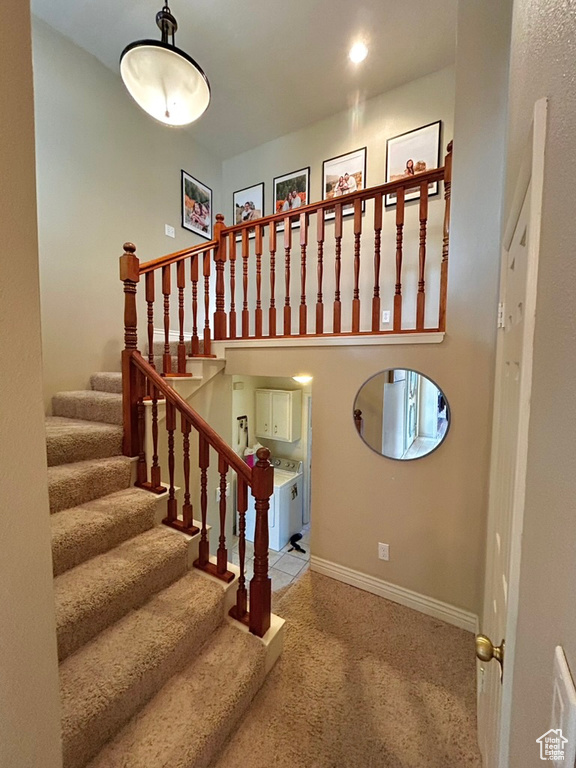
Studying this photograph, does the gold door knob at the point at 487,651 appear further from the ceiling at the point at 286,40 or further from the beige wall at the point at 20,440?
the ceiling at the point at 286,40

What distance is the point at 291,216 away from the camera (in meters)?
2.29

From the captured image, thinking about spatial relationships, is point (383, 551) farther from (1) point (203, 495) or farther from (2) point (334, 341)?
(2) point (334, 341)

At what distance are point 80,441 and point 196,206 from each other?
3.09 m

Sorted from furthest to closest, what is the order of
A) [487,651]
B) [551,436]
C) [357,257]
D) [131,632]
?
1. [357,257]
2. [131,632]
3. [487,651]
4. [551,436]

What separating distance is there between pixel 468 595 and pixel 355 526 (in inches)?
28.1

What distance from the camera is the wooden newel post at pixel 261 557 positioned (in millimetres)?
1461

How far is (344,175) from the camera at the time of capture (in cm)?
313

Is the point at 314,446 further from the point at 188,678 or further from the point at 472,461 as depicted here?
the point at 188,678

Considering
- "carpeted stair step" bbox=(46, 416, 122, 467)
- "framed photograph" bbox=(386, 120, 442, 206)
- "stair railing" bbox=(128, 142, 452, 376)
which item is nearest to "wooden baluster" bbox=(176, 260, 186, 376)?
"stair railing" bbox=(128, 142, 452, 376)

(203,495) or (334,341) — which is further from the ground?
(334,341)

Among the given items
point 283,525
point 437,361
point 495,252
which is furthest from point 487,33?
point 283,525

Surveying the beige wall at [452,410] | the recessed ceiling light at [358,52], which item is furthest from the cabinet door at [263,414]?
the recessed ceiling light at [358,52]

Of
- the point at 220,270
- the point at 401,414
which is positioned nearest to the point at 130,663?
the point at 401,414

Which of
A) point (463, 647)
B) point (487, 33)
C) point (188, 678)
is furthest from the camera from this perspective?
point (463, 647)
